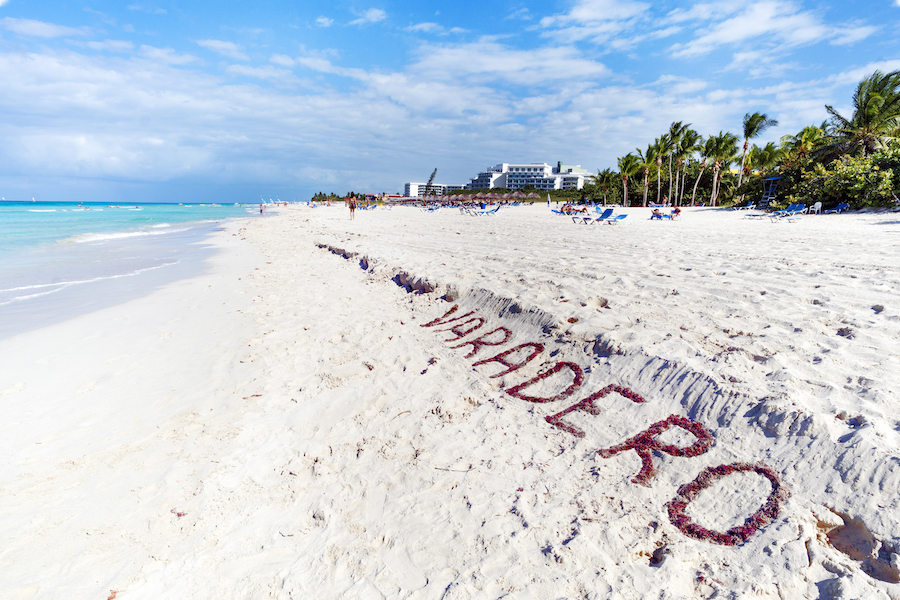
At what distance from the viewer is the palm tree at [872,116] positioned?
855 inches

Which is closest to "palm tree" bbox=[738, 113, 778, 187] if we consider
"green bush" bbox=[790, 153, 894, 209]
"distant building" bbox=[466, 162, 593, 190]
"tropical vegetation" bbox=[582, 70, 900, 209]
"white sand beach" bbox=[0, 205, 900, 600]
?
"tropical vegetation" bbox=[582, 70, 900, 209]

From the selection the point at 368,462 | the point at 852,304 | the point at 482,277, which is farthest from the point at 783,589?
the point at 482,277

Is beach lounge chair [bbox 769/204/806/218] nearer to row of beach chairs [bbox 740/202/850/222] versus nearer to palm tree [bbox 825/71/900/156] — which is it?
row of beach chairs [bbox 740/202/850/222]

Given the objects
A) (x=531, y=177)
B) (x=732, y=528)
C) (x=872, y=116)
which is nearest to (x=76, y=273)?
(x=732, y=528)

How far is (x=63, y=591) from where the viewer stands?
Result: 2062mm

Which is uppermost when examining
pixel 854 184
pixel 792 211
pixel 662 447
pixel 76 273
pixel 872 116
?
pixel 872 116

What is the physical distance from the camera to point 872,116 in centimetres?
2191

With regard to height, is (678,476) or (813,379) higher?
(813,379)

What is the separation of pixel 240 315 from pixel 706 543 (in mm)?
6297

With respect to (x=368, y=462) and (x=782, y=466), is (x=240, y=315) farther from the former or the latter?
(x=782, y=466)

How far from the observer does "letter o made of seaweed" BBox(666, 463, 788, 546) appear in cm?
203

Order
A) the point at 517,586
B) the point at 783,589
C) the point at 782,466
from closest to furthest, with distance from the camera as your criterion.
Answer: the point at 783,589, the point at 517,586, the point at 782,466

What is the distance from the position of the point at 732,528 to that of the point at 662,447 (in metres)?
0.63

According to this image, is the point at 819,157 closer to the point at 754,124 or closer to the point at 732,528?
the point at 754,124
